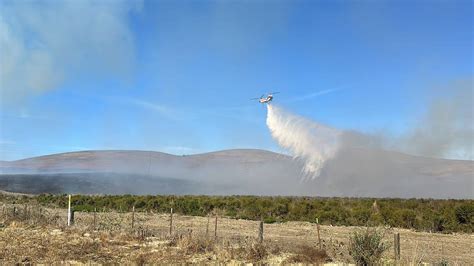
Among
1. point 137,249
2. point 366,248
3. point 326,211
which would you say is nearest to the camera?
point 366,248

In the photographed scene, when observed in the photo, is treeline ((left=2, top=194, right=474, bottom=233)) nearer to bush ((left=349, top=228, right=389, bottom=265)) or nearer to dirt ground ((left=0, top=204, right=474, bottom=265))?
dirt ground ((left=0, top=204, right=474, bottom=265))

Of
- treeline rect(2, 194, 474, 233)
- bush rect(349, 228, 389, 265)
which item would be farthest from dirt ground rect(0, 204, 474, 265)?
treeline rect(2, 194, 474, 233)

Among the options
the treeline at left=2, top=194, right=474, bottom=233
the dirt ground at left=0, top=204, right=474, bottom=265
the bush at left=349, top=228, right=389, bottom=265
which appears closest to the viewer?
the bush at left=349, top=228, right=389, bottom=265

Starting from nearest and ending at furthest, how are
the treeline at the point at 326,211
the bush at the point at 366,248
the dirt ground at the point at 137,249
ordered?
the bush at the point at 366,248
the dirt ground at the point at 137,249
the treeline at the point at 326,211

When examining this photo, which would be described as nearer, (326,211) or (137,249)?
(137,249)

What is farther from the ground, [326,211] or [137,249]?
[326,211]

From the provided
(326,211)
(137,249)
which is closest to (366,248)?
(137,249)

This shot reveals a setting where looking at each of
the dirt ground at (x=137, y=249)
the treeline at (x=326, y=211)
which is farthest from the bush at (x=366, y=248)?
the treeline at (x=326, y=211)

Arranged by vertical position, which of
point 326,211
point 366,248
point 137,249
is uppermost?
point 366,248

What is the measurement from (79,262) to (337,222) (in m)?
29.8

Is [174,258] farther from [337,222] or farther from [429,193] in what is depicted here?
[429,193]

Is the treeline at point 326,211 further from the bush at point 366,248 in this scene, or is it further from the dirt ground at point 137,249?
the bush at point 366,248

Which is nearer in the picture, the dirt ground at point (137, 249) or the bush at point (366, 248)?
the bush at point (366, 248)

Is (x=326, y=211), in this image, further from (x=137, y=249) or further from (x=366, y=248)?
(x=366, y=248)
